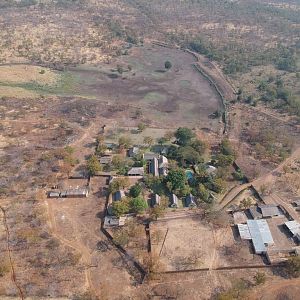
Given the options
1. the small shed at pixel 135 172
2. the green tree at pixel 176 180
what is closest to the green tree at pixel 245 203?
the green tree at pixel 176 180

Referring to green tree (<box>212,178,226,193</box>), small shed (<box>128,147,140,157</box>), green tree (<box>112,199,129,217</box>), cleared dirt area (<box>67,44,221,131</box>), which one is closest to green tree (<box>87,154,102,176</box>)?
small shed (<box>128,147,140,157</box>)

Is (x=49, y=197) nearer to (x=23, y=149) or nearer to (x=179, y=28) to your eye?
(x=23, y=149)

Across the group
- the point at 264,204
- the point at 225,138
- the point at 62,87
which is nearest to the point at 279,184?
the point at 264,204

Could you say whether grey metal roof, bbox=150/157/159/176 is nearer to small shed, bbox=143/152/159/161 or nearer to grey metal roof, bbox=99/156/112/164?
small shed, bbox=143/152/159/161

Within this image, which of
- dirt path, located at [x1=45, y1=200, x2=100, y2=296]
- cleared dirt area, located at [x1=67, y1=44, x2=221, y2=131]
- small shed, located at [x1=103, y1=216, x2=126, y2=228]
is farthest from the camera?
cleared dirt area, located at [x1=67, y1=44, x2=221, y2=131]

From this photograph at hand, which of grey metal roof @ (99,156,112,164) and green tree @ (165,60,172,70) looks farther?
green tree @ (165,60,172,70)
